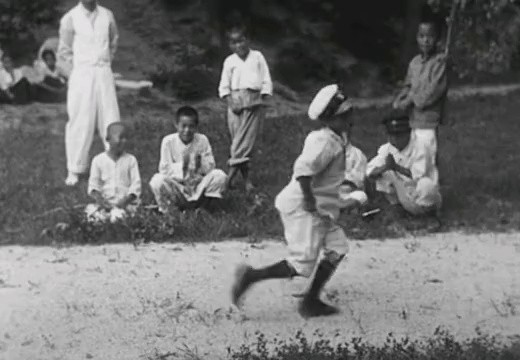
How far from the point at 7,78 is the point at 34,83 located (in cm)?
42

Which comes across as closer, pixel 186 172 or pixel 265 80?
pixel 186 172

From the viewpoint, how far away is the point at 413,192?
370 inches

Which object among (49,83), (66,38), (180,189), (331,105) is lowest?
(49,83)

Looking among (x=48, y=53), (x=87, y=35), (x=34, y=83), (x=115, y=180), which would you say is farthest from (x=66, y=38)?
(x=48, y=53)

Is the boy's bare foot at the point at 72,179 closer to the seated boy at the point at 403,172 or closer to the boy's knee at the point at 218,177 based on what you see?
the boy's knee at the point at 218,177

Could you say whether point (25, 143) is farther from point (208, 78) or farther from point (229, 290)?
point (229, 290)

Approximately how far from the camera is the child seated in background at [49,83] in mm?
14875

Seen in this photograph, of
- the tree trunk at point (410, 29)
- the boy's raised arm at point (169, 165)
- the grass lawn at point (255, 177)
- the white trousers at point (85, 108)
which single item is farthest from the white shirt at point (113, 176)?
the tree trunk at point (410, 29)

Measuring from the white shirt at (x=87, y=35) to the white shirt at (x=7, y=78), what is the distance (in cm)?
359

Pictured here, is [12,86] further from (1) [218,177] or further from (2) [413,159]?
(2) [413,159]

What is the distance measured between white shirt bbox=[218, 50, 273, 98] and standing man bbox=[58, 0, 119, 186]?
133 cm

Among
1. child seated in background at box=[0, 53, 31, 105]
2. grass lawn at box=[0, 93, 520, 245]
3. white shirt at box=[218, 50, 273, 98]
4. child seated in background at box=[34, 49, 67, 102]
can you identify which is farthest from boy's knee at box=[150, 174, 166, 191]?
child seated in background at box=[34, 49, 67, 102]

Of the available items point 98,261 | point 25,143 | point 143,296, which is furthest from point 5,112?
point 143,296

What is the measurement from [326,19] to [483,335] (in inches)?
480
